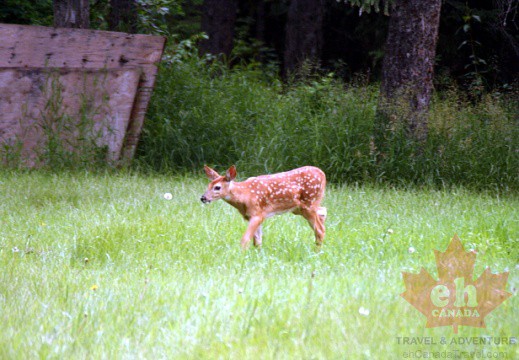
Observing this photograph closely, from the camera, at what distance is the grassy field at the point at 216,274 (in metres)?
4.14

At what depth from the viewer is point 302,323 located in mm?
4406

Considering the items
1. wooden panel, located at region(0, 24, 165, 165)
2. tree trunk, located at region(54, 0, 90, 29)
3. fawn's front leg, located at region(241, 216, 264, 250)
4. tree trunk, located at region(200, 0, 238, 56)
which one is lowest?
tree trunk, located at region(200, 0, 238, 56)

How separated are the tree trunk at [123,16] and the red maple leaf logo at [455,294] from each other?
9.80m

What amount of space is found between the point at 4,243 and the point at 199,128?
19.9 ft

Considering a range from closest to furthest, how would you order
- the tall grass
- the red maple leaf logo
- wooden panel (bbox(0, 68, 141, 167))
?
the red maple leaf logo < the tall grass < wooden panel (bbox(0, 68, 141, 167))

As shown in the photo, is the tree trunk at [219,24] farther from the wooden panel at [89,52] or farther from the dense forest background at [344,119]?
the wooden panel at [89,52]

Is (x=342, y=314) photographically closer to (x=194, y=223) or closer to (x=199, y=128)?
(x=194, y=223)

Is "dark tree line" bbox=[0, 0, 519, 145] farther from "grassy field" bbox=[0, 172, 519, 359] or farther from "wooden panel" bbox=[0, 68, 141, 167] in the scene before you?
"grassy field" bbox=[0, 172, 519, 359]

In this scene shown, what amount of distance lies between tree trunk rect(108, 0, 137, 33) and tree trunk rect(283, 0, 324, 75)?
5566 mm

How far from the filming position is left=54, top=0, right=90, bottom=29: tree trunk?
12.8 m

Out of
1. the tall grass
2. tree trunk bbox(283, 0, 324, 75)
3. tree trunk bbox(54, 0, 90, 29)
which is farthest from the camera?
tree trunk bbox(283, 0, 324, 75)

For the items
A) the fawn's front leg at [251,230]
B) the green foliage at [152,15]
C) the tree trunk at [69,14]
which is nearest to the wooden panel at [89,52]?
the tree trunk at [69,14]

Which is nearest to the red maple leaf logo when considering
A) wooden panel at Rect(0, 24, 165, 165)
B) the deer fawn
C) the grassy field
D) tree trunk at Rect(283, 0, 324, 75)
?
the grassy field

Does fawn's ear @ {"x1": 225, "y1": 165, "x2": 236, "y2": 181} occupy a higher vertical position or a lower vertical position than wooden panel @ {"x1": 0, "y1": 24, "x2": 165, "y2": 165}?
higher
